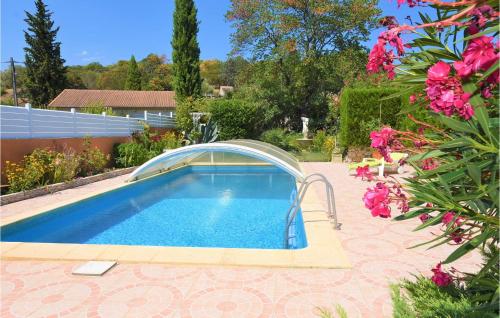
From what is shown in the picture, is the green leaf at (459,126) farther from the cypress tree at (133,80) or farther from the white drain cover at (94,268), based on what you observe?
the cypress tree at (133,80)

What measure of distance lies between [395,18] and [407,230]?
502cm

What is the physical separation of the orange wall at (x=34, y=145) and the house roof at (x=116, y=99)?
32.0 meters

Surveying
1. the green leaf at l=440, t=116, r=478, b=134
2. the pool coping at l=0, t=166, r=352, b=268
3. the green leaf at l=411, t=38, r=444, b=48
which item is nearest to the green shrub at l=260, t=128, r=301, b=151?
the pool coping at l=0, t=166, r=352, b=268

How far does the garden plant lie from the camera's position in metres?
1.32

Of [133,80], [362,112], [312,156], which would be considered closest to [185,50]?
[312,156]

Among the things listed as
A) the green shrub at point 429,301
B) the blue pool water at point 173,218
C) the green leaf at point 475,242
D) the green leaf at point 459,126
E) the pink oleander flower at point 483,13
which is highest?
the pink oleander flower at point 483,13

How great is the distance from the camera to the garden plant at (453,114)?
1.32 meters

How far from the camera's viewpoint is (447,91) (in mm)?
1347

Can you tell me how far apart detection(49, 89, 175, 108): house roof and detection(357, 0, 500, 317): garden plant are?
4470 cm

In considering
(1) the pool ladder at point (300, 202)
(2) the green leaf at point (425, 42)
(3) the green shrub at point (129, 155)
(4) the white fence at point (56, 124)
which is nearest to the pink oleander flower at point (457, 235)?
(2) the green leaf at point (425, 42)

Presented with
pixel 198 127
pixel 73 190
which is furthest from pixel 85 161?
pixel 198 127

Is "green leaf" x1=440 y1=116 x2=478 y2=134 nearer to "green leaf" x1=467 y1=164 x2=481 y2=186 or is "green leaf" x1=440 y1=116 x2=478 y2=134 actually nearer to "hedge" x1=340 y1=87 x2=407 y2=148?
"green leaf" x1=467 y1=164 x2=481 y2=186

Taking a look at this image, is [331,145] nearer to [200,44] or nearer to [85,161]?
[85,161]

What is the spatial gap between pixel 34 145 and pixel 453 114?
1135 centimetres
